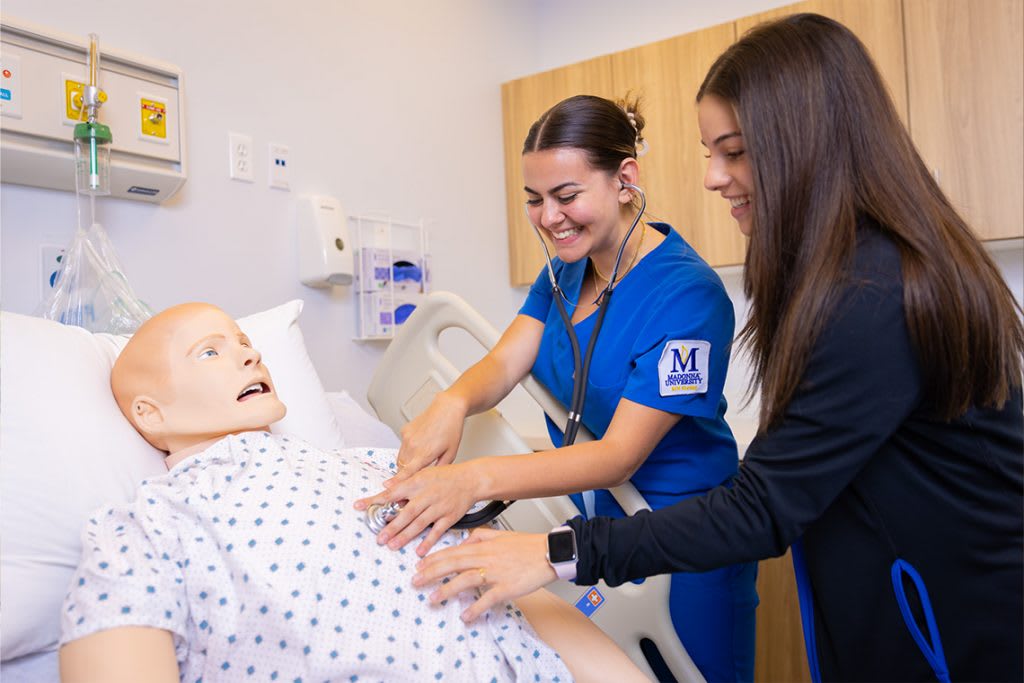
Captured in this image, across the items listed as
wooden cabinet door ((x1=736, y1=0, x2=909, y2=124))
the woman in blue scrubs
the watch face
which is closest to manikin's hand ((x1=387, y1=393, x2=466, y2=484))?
the woman in blue scrubs

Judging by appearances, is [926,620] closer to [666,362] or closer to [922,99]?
[666,362]

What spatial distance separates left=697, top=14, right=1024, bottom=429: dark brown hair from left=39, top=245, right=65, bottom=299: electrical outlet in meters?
1.35

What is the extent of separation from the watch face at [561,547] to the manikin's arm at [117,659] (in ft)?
1.49

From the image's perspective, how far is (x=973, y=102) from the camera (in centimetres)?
214

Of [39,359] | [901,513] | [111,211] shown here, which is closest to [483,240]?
[111,211]

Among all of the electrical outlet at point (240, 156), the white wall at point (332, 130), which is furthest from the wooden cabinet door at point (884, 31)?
the electrical outlet at point (240, 156)

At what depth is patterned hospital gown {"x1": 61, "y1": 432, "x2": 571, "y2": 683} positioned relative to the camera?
0.89 metres

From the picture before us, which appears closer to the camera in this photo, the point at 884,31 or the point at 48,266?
the point at 48,266

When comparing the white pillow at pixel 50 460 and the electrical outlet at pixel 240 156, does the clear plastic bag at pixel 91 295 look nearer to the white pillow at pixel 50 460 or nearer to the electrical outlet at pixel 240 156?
the white pillow at pixel 50 460

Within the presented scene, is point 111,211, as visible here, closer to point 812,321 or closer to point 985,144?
point 812,321

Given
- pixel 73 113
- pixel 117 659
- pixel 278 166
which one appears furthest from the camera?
pixel 278 166

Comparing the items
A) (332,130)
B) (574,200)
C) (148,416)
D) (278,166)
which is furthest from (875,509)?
(332,130)

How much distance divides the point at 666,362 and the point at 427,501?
1.46 feet

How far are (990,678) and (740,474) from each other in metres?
0.37
